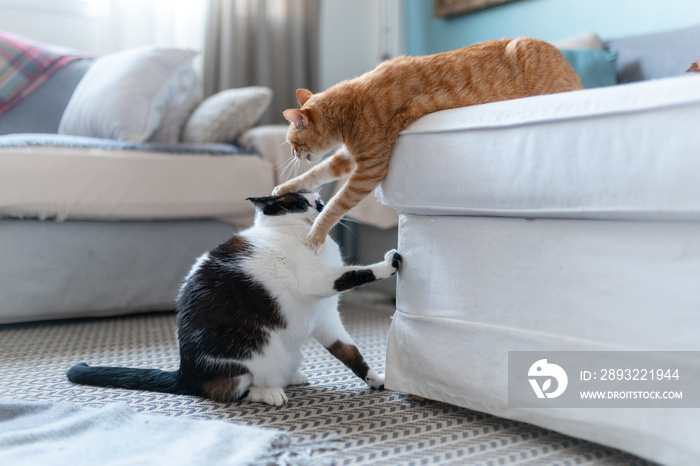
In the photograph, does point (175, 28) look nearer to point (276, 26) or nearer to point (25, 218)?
point (276, 26)

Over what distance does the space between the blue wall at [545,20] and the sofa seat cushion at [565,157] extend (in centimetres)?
164

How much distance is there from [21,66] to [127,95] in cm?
59

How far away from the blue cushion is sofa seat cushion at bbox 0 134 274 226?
118 centimetres

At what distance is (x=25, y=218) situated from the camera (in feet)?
6.04

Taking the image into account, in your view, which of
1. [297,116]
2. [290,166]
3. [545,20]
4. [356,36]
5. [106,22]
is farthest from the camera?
[356,36]

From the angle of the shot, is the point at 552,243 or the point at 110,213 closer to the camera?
the point at 552,243

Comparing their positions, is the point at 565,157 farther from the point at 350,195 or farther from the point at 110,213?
the point at 110,213

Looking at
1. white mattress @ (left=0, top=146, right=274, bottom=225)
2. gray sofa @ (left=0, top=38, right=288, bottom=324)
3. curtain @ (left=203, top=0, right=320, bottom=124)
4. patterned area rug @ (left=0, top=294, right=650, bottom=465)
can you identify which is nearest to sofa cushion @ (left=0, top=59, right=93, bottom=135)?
gray sofa @ (left=0, top=38, right=288, bottom=324)

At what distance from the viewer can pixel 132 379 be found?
125cm

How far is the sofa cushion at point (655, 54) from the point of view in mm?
2074

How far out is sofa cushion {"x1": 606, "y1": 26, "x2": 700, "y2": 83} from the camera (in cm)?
207

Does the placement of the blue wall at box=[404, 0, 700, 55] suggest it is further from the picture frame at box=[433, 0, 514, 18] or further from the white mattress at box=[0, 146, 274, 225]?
the white mattress at box=[0, 146, 274, 225]

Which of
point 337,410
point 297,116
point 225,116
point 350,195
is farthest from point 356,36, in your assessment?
point 337,410

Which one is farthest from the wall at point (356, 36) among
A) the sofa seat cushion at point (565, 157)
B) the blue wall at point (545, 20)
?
the sofa seat cushion at point (565, 157)
